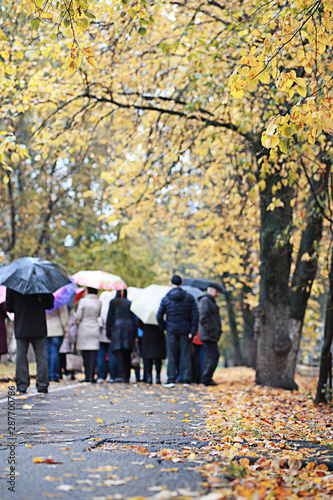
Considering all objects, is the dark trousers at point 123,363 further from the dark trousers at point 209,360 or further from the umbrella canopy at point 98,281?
the dark trousers at point 209,360

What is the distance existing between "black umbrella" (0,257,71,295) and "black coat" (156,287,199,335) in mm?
3311

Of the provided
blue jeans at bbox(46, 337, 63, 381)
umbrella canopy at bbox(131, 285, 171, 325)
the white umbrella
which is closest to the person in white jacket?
the white umbrella

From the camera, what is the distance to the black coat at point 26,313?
9523 mm

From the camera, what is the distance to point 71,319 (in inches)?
520

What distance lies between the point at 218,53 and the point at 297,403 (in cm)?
599

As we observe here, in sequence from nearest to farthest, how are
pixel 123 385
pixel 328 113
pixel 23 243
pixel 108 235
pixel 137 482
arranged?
pixel 137 482 → pixel 328 113 → pixel 123 385 → pixel 23 243 → pixel 108 235

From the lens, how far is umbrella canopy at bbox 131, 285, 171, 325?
13094 mm

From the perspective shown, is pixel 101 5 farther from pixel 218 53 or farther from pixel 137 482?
pixel 137 482

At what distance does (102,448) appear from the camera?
4988 mm

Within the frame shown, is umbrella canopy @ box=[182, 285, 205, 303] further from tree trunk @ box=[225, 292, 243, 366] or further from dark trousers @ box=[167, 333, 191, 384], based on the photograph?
tree trunk @ box=[225, 292, 243, 366]

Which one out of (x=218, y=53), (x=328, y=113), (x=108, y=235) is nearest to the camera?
(x=328, y=113)

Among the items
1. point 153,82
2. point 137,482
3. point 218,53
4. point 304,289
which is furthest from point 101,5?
point 137,482

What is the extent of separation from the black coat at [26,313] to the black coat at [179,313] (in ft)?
11.6

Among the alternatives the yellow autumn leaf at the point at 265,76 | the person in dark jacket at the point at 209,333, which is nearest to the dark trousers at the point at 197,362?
the person in dark jacket at the point at 209,333
